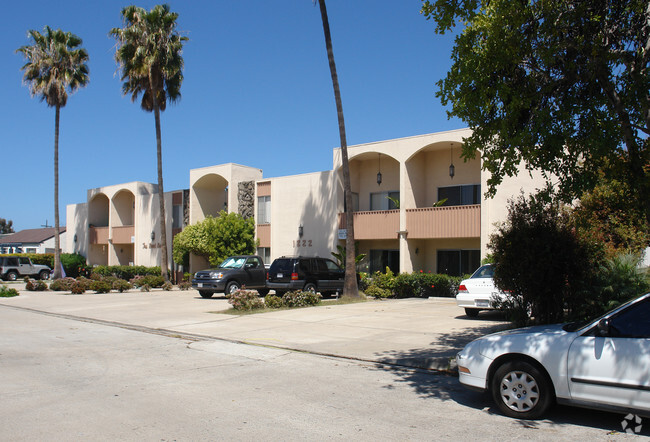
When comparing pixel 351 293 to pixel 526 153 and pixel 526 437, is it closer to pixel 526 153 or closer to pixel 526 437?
pixel 526 153

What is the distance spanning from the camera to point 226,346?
10711 millimetres

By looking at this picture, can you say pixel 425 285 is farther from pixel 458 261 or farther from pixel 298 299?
pixel 298 299

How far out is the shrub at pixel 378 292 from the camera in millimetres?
21812

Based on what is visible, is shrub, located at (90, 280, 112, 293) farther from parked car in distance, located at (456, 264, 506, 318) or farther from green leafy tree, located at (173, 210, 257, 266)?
parked car in distance, located at (456, 264, 506, 318)

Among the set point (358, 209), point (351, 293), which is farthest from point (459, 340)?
point (358, 209)

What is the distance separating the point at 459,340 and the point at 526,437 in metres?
5.49

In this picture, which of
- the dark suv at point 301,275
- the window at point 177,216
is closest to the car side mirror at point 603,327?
the dark suv at point 301,275

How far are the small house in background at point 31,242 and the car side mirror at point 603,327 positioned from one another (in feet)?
215

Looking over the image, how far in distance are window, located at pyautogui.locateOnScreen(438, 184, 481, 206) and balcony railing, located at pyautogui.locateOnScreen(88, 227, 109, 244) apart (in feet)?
87.1

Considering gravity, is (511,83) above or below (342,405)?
above

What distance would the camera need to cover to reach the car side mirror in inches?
214

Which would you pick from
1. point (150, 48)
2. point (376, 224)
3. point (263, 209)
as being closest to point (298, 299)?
point (376, 224)

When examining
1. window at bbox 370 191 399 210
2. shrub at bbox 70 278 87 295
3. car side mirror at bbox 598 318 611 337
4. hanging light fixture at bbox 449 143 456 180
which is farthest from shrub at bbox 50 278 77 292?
car side mirror at bbox 598 318 611 337

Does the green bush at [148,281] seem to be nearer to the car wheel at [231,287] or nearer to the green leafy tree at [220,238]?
the green leafy tree at [220,238]
